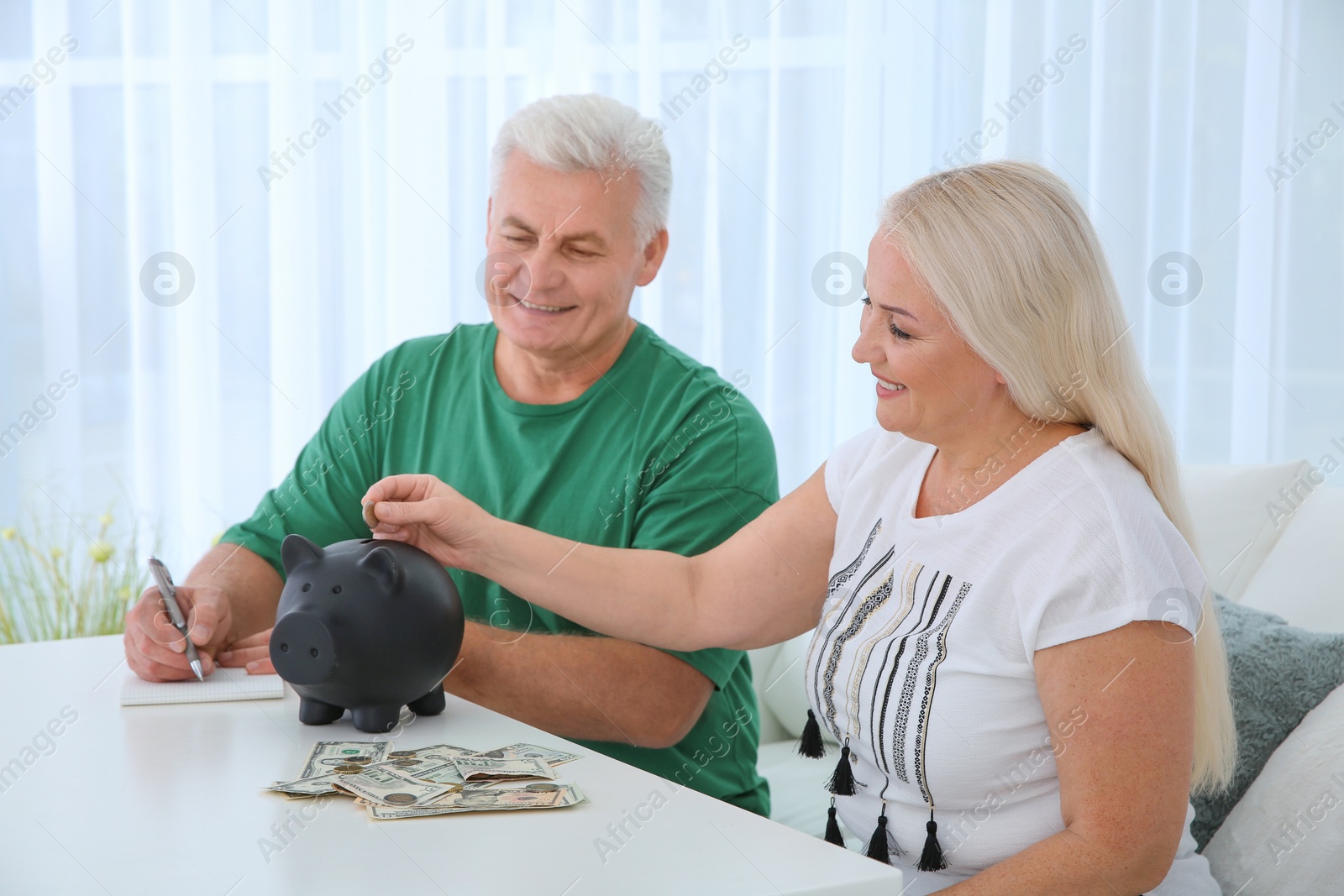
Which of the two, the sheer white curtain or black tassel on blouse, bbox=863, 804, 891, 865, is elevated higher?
the sheer white curtain

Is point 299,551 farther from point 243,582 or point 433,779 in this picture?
point 243,582

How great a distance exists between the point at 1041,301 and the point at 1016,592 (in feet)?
0.91

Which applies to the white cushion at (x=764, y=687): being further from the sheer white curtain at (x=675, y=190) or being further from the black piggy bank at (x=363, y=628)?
the black piggy bank at (x=363, y=628)

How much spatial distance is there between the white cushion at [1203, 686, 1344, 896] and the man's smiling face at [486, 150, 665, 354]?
103 cm

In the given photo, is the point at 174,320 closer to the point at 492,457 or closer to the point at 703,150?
the point at 703,150

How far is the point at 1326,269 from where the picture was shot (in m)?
3.18

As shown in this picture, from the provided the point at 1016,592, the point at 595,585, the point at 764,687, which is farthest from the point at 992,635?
the point at 764,687

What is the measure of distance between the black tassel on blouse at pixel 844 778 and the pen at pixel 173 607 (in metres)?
0.72

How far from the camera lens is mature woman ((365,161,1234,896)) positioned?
1011 millimetres

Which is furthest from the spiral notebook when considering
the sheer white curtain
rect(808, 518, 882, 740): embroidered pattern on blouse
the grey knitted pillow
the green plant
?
the sheer white curtain

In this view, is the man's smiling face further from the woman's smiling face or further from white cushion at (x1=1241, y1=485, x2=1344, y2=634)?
white cushion at (x1=1241, y1=485, x2=1344, y2=634)

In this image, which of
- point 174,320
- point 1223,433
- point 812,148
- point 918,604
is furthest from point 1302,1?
point 174,320

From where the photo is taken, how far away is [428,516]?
1321 mm

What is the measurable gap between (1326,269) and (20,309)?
340 cm
